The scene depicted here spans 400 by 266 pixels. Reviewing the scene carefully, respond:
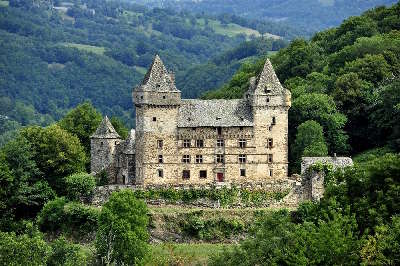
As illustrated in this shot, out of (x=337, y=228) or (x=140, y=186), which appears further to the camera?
(x=140, y=186)

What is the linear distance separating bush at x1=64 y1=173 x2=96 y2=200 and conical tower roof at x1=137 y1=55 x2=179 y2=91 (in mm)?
8352

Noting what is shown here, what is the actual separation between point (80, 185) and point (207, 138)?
10847 millimetres

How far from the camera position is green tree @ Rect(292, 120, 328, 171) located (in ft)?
303

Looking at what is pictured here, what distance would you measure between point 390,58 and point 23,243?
53051 millimetres

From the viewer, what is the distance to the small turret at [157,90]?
8644 centimetres

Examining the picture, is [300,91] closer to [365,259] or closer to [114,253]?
[114,253]

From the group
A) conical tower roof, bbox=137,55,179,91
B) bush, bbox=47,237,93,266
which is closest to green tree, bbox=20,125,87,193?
conical tower roof, bbox=137,55,179,91

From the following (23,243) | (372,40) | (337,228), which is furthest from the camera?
(372,40)

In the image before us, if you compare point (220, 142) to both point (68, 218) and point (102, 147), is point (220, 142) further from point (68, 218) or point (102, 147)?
point (68, 218)

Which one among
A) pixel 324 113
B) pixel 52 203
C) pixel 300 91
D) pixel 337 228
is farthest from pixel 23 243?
pixel 300 91

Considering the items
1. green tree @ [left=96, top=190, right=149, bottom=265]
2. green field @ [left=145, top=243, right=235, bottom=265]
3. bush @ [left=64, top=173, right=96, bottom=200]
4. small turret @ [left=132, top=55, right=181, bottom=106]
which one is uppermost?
small turret @ [left=132, top=55, right=181, bottom=106]

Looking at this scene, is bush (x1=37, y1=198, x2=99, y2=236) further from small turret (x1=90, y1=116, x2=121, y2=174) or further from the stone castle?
small turret (x1=90, y1=116, x2=121, y2=174)

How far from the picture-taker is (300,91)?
107500mm

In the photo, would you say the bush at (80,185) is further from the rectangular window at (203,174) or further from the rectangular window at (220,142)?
the rectangular window at (220,142)
